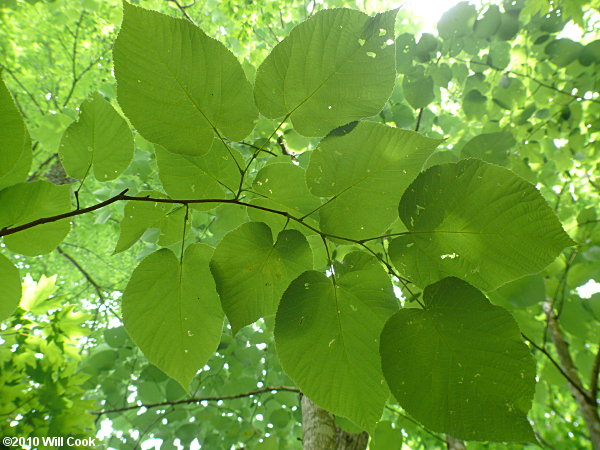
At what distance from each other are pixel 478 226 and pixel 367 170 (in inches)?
5.6

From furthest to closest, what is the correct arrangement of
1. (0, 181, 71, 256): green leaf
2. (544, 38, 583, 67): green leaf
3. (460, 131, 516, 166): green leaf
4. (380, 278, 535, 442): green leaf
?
(544, 38, 583, 67): green leaf
(460, 131, 516, 166): green leaf
(0, 181, 71, 256): green leaf
(380, 278, 535, 442): green leaf

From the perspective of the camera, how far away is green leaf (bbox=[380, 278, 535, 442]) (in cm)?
38

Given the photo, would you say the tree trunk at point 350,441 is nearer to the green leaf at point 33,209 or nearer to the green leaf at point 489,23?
the green leaf at point 33,209

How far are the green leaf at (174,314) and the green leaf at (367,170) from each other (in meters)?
0.20

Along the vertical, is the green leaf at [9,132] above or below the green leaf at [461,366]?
above

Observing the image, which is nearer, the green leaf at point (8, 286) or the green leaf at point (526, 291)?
the green leaf at point (8, 286)

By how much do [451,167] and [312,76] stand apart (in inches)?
7.5

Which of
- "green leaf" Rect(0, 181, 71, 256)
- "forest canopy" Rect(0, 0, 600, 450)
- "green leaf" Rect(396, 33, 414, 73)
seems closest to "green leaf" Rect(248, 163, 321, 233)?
"forest canopy" Rect(0, 0, 600, 450)

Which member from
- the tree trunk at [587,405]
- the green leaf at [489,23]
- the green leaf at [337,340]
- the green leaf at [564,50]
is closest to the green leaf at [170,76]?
the green leaf at [337,340]

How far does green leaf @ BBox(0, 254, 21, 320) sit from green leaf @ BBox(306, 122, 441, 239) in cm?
42

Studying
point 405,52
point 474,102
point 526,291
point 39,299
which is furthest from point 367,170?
point 39,299

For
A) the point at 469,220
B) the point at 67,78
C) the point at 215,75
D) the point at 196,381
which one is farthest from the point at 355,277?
the point at 67,78

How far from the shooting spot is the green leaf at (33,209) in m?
0.49

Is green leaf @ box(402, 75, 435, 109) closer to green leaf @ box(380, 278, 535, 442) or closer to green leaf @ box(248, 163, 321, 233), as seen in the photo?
green leaf @ box(248, 163, 321, 233)
